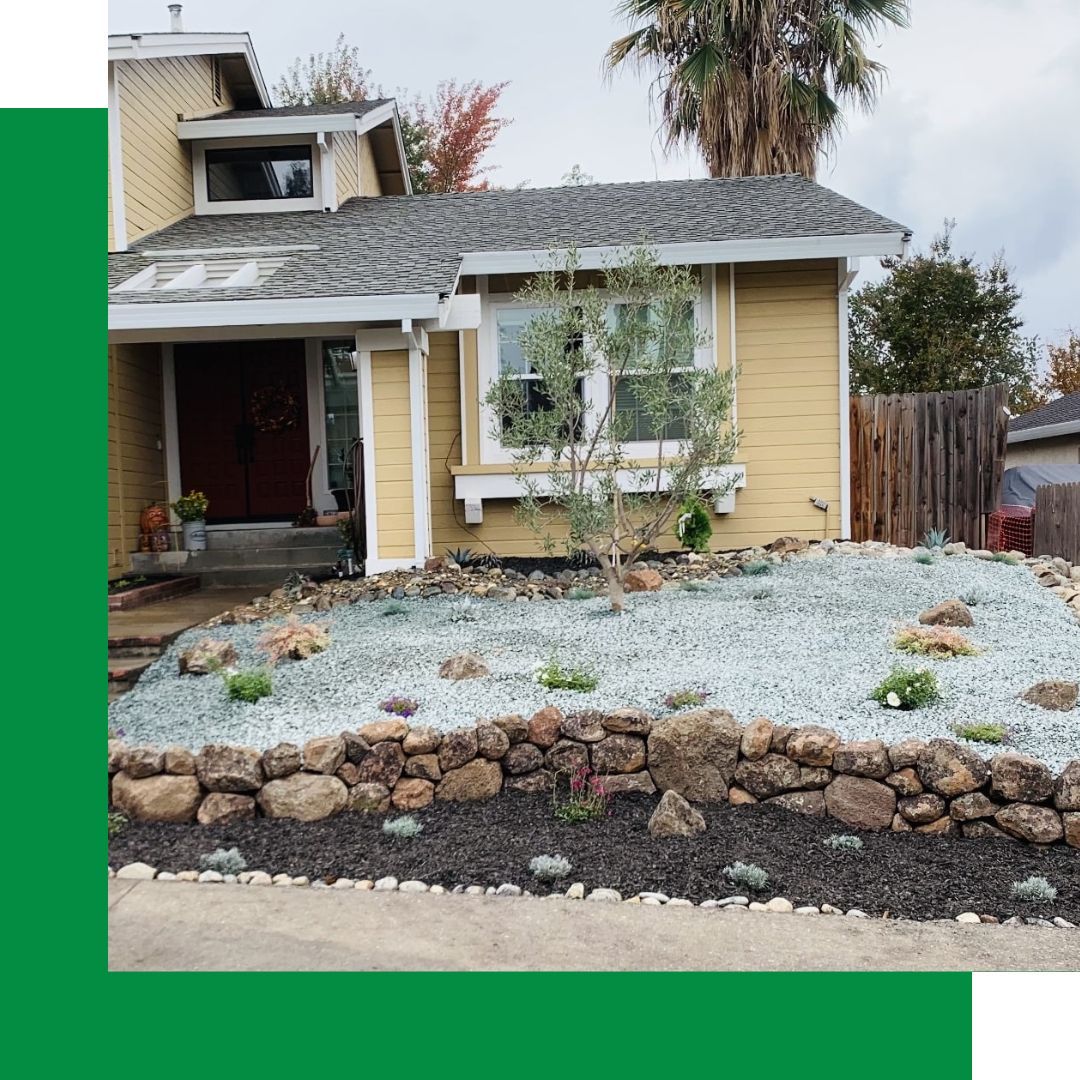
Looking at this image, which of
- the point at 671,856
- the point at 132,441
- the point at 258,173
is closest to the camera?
the point at 671,856

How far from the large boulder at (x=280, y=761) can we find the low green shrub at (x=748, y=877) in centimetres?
118

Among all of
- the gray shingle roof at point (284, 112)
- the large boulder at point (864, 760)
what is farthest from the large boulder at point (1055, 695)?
the gray shingle roof at point (284, 112)

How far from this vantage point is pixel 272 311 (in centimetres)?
536

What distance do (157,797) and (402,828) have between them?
2.35 feet

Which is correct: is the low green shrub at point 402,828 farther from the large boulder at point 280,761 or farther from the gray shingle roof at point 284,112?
the gray shingle roof at point 284,112

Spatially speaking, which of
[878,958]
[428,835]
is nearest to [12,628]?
[428,835]

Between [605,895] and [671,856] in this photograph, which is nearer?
[605,895]

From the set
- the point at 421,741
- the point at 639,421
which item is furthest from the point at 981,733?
the point at 639,421

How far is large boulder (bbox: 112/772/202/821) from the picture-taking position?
2025 millimetres

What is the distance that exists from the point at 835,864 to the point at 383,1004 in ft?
4.79

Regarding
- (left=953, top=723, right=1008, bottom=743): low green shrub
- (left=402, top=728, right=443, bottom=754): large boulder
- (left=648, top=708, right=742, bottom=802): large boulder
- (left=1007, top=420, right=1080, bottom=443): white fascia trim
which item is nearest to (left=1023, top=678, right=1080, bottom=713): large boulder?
(left=953, top=723, right=1008, bottom=743): low green shrub

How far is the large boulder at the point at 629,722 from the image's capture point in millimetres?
3119

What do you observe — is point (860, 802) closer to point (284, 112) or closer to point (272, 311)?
point (272, 311)

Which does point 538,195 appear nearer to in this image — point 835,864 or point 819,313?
point 819,313
